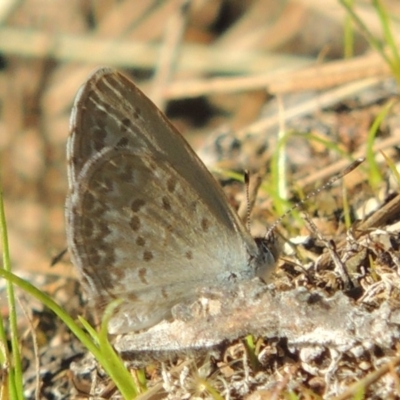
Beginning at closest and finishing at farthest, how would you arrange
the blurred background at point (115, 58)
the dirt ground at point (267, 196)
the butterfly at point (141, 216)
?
1. the dirt ground at point (267, 196)
2. the butterfly at point (141, 216)
3. the blurred background at point (115, 58)

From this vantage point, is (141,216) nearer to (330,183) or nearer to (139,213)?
(139,213)

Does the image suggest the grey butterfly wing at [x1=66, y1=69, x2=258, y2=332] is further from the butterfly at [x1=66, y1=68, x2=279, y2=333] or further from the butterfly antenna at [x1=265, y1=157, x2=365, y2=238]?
the butterfly antenna at [x1=265, y1=157, x2=365, y2=238]

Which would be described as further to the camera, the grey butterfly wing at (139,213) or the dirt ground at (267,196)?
the grey butterfly wing at (139,213)

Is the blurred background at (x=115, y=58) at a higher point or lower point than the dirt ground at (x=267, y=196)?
higher

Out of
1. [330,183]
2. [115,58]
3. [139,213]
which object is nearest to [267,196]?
[330,183]

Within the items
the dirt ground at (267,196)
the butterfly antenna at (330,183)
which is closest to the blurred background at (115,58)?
the dirt ground at (267,196)

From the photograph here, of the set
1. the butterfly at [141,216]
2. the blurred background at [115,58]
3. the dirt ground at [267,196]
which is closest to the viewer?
the dirt ground at [267,196]

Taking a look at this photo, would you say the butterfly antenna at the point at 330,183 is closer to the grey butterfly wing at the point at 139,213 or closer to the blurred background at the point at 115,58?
the grey butterfly wing at the point at 139,213

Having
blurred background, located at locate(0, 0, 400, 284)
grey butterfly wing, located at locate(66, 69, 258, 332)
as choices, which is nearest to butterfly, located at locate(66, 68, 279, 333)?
grey butterfly wing, located at locate(66, 69, 258, 332)

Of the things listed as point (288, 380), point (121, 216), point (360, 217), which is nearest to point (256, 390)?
point (288, 380)

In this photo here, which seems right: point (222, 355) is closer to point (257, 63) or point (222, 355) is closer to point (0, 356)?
point (0, 356)
